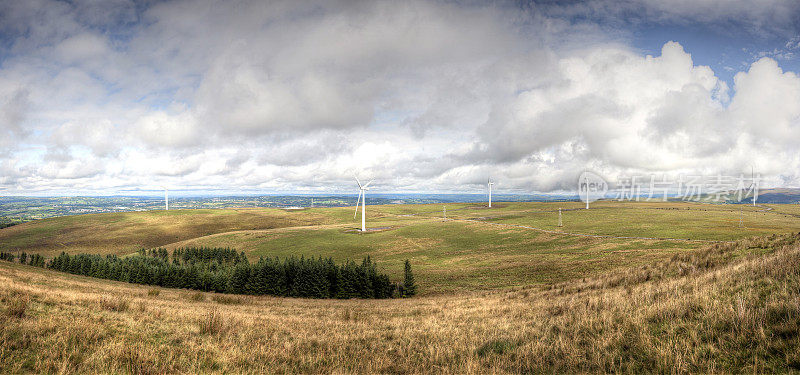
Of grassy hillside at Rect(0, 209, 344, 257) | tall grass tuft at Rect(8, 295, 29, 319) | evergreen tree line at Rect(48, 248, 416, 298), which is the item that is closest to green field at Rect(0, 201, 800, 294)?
grassy hillside at Rect(0, 209, 344, 257)

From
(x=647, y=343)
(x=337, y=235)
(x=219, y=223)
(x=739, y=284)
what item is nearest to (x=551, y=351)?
(x=647, y=343)

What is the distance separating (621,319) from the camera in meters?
10.1

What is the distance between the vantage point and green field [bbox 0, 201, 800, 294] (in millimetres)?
52094

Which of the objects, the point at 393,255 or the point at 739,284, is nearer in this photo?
the point at 739,284

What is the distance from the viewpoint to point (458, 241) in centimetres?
9488

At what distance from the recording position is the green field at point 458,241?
52094 millimetres

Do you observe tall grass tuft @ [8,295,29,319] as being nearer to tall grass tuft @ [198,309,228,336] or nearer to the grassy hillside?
tall grass tuft @ [198,309,228,336]

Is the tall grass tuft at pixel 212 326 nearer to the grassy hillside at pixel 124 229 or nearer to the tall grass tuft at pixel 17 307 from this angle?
the tall grass tuft at pixel 17 307

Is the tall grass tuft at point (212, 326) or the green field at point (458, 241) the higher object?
the tall grass tuft at point (212, 326)


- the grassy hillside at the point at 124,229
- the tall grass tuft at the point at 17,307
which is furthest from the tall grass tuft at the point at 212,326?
the grassy hillside at the point at 124,229

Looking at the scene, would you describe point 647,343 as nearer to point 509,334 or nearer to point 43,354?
point 509,334

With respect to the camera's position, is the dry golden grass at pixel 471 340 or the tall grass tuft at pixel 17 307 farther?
the tall grass tuft at pixel 17 307

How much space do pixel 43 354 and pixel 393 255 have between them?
79674 millimetres

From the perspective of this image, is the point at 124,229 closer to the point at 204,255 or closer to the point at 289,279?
the point at 204,255
